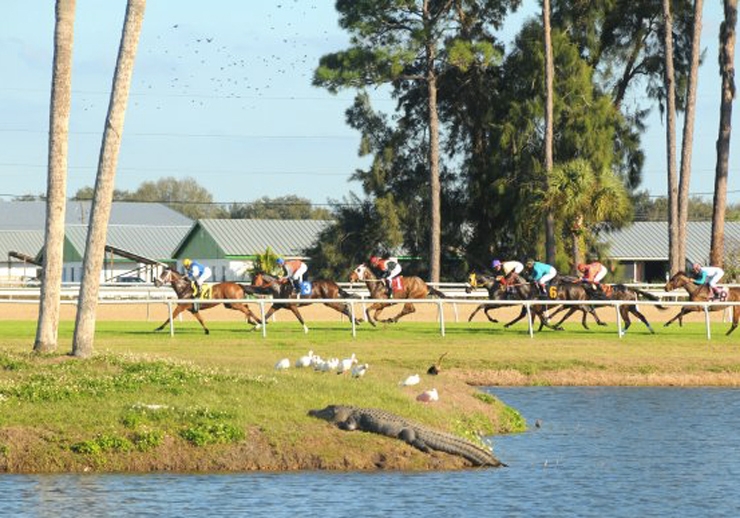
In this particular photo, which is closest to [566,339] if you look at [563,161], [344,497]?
[344,497]

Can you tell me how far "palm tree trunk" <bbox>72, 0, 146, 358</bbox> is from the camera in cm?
2466

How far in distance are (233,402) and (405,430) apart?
7.47 feet

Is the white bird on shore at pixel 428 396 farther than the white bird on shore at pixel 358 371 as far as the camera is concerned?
No

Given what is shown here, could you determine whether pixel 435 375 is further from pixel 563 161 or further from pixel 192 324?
pixel 563 161

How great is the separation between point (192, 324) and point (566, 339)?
10306 millimetres

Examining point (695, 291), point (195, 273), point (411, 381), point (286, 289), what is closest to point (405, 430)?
point (411, 381)

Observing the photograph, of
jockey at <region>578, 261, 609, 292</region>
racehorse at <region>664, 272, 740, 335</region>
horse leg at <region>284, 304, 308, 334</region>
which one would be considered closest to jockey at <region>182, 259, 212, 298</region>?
horse leg at <region>284, 304, 308, 334</region>

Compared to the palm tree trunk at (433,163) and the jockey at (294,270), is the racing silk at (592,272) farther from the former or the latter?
the palm tree trunk at (433,163)

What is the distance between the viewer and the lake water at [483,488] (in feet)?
54.5

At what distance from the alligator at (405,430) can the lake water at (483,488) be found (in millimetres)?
403

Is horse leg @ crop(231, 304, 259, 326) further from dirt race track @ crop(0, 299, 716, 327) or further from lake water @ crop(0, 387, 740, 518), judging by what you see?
lake water @ crop(0, 387, 740, 518)

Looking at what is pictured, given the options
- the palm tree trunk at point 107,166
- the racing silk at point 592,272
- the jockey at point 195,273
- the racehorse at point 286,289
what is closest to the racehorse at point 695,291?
the racing silk at point 592,272

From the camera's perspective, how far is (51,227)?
24969mm

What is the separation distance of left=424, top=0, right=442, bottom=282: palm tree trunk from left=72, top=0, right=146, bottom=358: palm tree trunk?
39.8 meters
